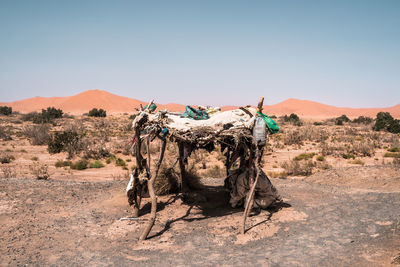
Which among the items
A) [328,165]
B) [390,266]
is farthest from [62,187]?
[328,165]

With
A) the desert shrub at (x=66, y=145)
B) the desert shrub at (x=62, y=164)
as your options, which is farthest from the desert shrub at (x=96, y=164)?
the desert shrub at (x=66, y=145)

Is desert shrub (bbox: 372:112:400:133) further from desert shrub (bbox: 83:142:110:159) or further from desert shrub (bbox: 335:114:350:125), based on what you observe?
desert shrub (bbox: 83:142:110:159)

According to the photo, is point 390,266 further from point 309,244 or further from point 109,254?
point 109,254

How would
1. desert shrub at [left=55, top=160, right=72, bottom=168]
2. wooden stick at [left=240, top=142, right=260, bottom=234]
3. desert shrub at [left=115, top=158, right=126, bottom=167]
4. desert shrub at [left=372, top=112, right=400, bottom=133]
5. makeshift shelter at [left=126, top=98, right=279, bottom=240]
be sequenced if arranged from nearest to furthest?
wooden stick at [left=240, top=142, right=260, bottom=234] → makeshift shelter at [left=126, top=98, right=279, bottom=240] → desert shrub at [left=55, top=160, right=72, bottom=168] → desert shrub at [left=115, top=158, right=126, bottom=167] → desert shrub at [left=372, top=112, right=400, bottom=133]

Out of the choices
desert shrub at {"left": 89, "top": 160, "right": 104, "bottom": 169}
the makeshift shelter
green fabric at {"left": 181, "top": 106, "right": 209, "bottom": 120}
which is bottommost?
desert shrub at {"left": 89, "top": 160, "right": 104, "bottom": 169}

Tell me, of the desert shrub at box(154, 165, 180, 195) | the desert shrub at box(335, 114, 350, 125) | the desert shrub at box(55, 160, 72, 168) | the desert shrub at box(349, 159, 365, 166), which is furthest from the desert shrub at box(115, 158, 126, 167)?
the desert shrub at box(335, 114, 350, 125)

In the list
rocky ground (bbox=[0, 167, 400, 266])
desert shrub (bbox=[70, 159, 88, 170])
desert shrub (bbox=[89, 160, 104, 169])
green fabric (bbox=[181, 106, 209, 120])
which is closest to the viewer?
rocky ground (bbox=[0, 167, 400, 266])

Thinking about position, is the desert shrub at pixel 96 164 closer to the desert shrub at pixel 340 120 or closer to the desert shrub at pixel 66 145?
the desert shrub at pixel 66 145

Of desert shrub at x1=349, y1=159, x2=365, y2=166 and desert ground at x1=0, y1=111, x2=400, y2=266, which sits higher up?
desert shrub at x1=349, y1=159, x2=365, y2=166

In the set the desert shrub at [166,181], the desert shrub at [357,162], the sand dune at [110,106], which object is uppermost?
the sand dune at [110,106]

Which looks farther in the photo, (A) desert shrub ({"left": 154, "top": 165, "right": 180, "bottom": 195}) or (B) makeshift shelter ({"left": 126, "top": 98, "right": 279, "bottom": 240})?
(A) desert shrub ({"left": 154, "top": 165, "right": 180, "bottom": 195})

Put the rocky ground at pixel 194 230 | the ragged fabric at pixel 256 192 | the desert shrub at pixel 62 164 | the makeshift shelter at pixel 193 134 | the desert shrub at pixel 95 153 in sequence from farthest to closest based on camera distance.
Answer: the desert shrub at pixel 95 153 < the desert shrub at pixel 62 164 < the ragged fabric at pixel 256 192 < the makeshift shelter at pixel 193 134 < the rocky ground at pixel 194 230

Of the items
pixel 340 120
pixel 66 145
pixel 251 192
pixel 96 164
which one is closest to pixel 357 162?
pixel 251 192

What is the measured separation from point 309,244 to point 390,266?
1387 millimetres
